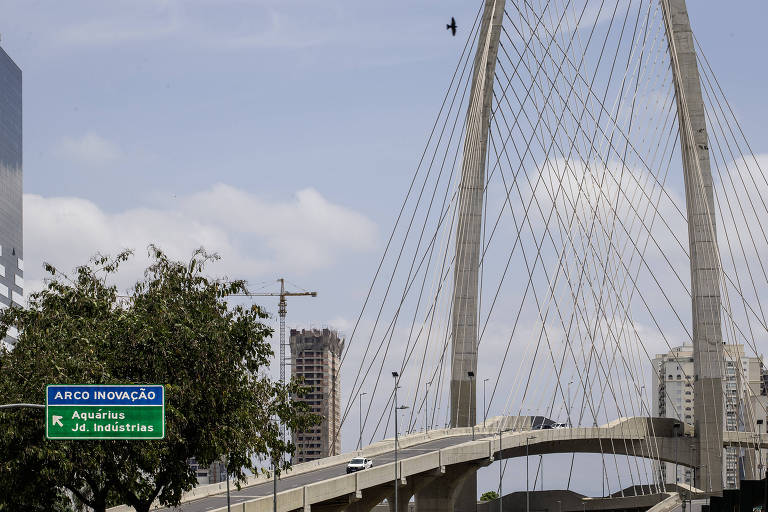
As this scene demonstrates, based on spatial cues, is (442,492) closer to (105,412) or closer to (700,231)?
(700,231)

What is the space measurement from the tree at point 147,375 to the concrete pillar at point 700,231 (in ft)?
185

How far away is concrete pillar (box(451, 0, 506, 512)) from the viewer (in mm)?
90875

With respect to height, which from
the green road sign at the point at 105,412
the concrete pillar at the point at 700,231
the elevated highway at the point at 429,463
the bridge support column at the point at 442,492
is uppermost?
the concrete pillar at the point at 700,231

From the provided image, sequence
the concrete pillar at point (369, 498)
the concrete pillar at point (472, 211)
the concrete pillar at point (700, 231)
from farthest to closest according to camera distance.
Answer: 1. the concrete pillar at point (700, 231)
2. the concrete pillar at point (472, 211)
3. the concrete pillar at point (369, 498)

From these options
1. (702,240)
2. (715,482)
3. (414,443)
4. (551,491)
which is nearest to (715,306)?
(702,240)

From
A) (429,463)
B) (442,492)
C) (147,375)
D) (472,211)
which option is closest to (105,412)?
(147,375)

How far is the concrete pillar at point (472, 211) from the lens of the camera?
3578 inches

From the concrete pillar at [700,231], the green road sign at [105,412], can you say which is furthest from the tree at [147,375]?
the concrete pillar at [700,231]

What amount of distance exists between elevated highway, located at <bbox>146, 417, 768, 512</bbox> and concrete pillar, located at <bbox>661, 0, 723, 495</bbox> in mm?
6899

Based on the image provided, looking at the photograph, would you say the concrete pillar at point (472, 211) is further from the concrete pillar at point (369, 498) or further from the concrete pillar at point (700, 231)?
the concrete pillar at point (369, 498)

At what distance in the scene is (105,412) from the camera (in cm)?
3925

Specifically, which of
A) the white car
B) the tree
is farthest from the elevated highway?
the tree

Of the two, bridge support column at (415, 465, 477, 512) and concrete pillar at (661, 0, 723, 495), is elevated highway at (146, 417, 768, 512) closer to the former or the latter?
bridge support column at (415, 465, 477, 512)

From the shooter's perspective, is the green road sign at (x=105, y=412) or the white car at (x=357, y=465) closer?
the green road sign at (x=105, y=412)
